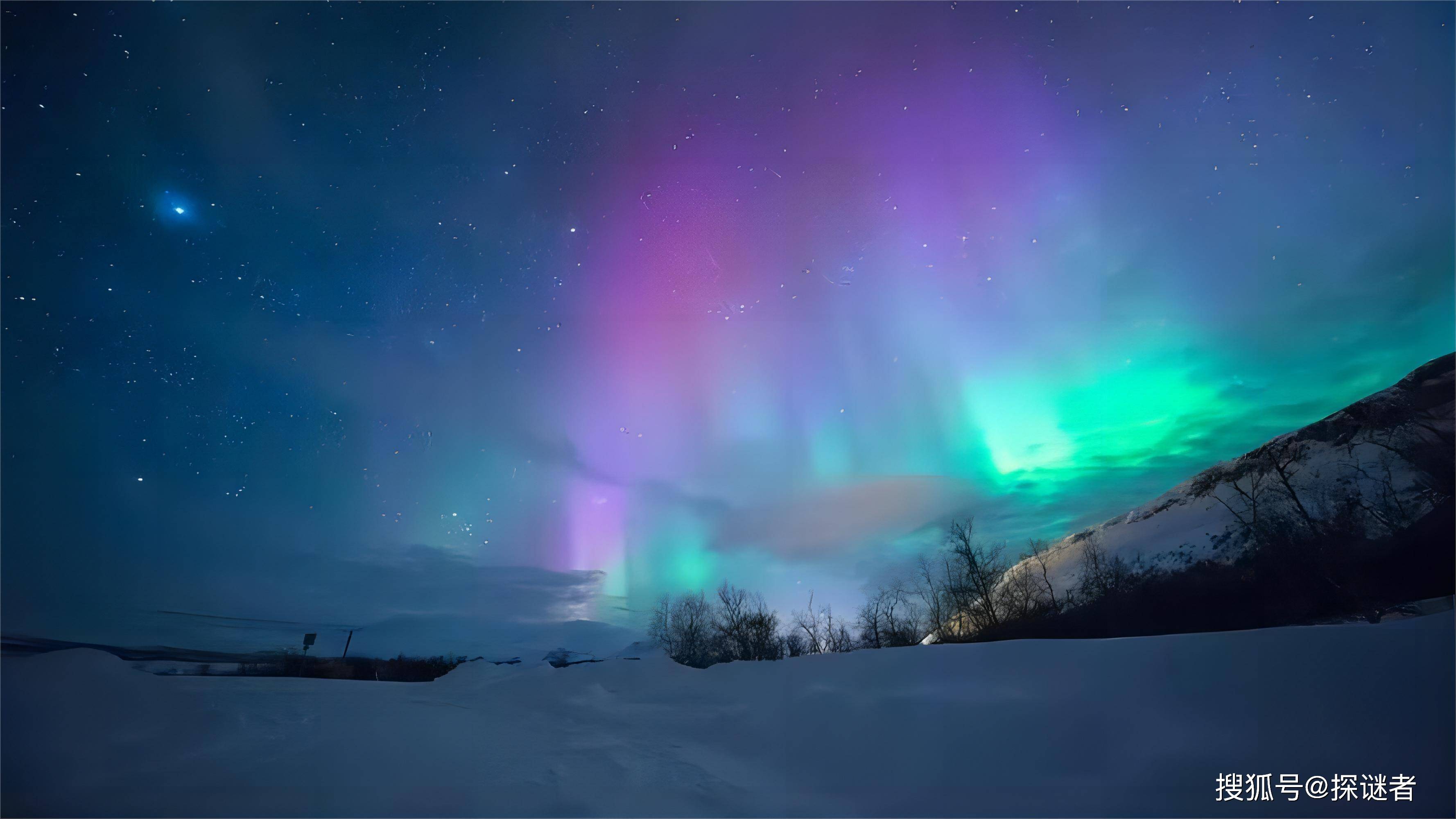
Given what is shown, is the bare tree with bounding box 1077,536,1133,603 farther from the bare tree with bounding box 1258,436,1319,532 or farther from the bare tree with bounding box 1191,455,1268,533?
the bare tree with bounding box 1258,436,1319,532

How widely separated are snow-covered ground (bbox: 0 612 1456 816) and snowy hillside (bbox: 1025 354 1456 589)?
675 centimetres

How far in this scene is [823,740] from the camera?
4.95m

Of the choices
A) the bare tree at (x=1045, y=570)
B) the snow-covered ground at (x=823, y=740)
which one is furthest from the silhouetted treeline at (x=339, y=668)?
the bare tree at (x=1045, y=570)

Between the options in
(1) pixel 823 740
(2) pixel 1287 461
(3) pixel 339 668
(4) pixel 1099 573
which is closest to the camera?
(1) pixel 823 740

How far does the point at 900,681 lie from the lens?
5.86 meters

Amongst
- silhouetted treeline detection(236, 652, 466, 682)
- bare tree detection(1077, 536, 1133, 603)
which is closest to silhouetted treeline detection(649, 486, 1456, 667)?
Answer: bare tree detection(1077, 536, 1133, 603)

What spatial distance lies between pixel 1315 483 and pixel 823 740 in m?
12.3

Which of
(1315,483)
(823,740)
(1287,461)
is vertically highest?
A: (1287,461)

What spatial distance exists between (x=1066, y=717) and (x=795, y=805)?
8.86 feet

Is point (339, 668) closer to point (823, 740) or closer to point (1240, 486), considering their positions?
point (823, 740)

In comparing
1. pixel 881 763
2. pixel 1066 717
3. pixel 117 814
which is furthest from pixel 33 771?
pixel 1066 717

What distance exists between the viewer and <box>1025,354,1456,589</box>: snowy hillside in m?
9.12

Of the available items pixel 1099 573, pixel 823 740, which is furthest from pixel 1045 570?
pixel 823 740

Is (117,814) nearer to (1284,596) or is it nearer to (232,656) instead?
(232,656)
